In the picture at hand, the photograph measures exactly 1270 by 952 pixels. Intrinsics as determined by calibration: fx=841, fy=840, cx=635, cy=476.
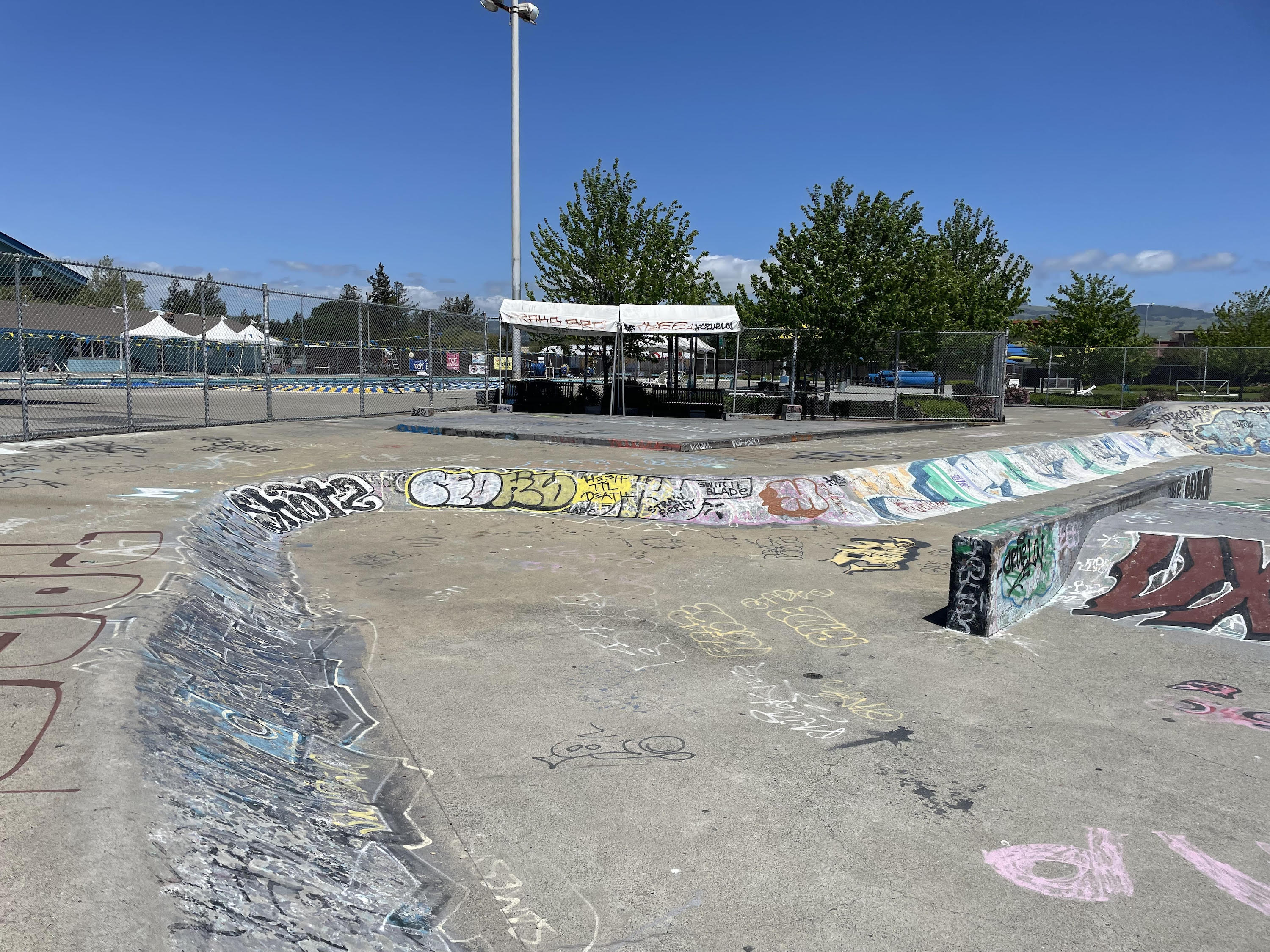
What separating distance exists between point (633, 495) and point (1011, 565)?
5.21 meters

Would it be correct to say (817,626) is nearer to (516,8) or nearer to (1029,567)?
(1029,567)

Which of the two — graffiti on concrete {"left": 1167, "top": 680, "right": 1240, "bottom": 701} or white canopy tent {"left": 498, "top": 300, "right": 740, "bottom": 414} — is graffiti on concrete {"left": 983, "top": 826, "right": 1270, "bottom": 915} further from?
white canopy tent {"left": 498, "top": 300, "right": 740, "bottom": 414}

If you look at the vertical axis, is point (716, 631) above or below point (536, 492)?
below

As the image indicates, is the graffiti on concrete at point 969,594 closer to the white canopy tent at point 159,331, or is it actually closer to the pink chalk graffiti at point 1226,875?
the pink chalk graffiti at point 1226,875

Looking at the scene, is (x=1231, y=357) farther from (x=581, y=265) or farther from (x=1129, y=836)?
(x=1129, y=836)

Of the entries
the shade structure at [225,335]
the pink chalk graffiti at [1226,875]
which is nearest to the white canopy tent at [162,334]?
the shade structure at [225,335]

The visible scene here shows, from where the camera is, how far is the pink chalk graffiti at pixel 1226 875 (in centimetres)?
306

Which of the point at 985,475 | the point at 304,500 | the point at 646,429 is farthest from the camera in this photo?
the point at 646,429

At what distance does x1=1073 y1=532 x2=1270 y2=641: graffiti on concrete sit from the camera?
249 inches

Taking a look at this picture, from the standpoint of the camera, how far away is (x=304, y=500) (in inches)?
393

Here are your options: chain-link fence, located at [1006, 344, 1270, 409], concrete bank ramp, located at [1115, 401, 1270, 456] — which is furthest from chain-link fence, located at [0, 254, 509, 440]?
chain-link fence, located at [1006, 344, 1270, 409]

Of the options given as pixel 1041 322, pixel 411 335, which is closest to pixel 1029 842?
pixel 411 335

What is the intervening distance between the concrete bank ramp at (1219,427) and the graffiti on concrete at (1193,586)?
14.9 metres

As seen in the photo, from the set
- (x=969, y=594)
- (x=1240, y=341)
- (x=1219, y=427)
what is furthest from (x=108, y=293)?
(x=1240, y=341)
